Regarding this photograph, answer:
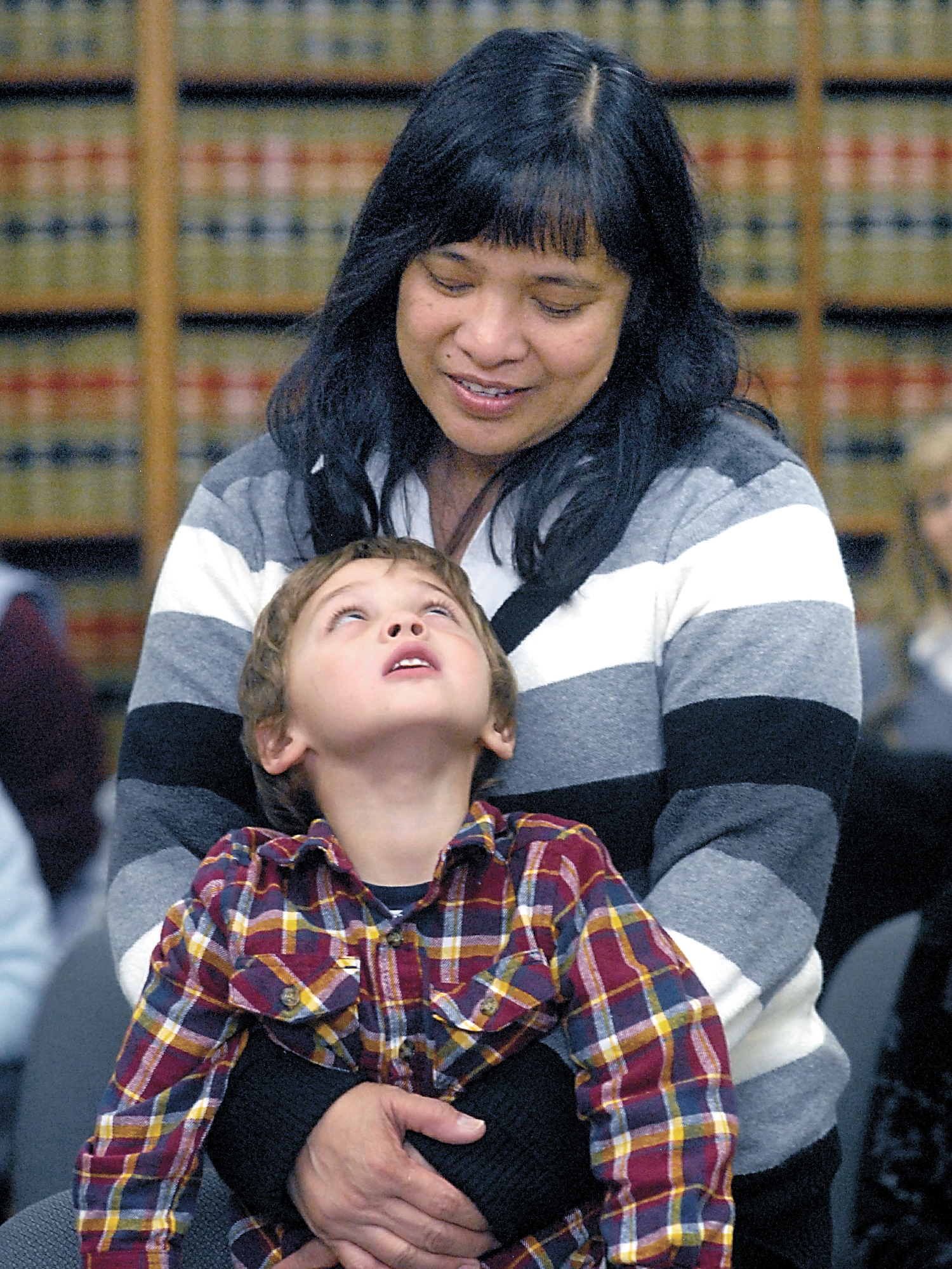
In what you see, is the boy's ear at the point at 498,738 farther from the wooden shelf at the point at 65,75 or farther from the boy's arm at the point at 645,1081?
the wooden shelf at the point at 65,75

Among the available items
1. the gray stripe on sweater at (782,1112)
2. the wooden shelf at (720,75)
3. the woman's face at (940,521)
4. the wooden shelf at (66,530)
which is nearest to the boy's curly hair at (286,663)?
the gray stripe on sweater at (782,1112)

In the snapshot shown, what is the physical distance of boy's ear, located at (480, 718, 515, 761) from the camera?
1.22 m

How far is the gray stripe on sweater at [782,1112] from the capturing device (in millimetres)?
1209

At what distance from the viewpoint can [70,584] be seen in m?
3.41

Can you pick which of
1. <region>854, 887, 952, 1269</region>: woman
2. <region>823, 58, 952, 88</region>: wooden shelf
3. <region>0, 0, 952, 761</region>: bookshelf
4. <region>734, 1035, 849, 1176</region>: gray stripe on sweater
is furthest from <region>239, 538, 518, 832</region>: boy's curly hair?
<region>823, 58, 952, 88</region>: wooden shelf

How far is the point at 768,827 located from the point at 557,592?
0.26 metres

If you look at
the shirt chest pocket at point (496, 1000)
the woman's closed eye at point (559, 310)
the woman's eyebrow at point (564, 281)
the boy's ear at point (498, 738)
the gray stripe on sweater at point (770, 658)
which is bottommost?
the shirt chest pocket at point (496, 1000)

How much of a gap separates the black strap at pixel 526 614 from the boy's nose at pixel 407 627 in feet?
0.36

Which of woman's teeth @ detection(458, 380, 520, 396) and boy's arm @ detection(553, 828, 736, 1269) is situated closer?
boy's arm @ detection(553, 828, 736, 1269)

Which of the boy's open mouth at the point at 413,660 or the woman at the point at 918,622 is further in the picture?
the woman at the point at 918,622

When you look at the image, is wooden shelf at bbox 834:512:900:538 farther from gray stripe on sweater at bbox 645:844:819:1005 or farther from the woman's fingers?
the woman's fingers

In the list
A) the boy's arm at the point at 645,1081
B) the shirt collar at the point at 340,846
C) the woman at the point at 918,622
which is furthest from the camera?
the woman at the point at 918,622

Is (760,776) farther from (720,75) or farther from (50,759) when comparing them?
(720,75)

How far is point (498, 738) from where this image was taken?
4.05ft
